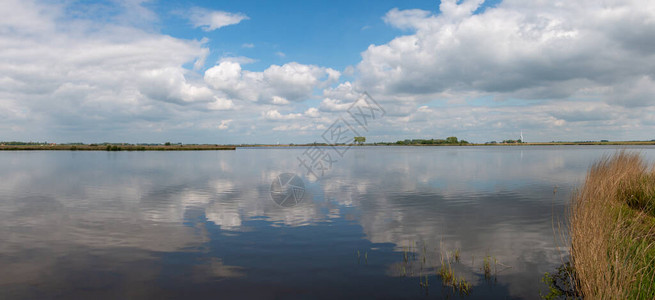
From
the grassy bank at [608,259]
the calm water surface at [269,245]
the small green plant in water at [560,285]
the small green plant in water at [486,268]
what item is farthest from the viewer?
the small green plant in water at [486,268]

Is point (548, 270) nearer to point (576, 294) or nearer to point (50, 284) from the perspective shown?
point (576, 294)

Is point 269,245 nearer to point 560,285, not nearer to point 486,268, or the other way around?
point 486,268

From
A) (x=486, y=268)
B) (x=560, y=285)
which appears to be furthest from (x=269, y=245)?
(x=560, y=285)

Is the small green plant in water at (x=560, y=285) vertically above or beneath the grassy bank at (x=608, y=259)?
beneath

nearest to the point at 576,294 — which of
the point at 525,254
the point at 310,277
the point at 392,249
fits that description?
the point at 525,254

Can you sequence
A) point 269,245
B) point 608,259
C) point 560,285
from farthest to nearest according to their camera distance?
point 269,245, point 560,285, point 608,259

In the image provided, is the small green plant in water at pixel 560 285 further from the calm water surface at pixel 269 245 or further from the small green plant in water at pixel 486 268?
the small green plant in water at pixel 486 268

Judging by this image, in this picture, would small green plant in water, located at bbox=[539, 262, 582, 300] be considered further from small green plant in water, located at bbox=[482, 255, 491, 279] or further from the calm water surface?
small green plant in water, located at bbox=[482, 255, 491, 279]

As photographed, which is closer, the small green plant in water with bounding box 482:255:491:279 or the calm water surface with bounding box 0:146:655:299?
the calm water surface with bounding box 0:146:655:299

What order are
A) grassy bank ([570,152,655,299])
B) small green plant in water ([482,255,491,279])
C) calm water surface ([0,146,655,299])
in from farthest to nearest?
small green plant in water ([482,255,491,279]) → calm water surface ([0,146,655,299]) → grassy bank ([570,152,655,299])

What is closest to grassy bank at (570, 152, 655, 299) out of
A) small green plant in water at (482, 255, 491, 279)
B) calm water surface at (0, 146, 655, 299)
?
calm water surface at (0, 146, 655, 299)

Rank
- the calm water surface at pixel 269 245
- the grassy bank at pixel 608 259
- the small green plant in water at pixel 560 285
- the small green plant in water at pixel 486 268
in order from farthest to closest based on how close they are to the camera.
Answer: the small green plant in water at pixel 486 268 → the calm water surface at pixel 269 245 → the small green plant in water at pixel 560 285 → the grassy bank at pixel 608 259

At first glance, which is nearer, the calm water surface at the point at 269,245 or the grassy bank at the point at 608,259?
the grassy bank at the point at 608,259

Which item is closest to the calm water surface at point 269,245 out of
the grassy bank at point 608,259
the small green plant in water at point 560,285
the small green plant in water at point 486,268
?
the small green plant in water at point 486,268
